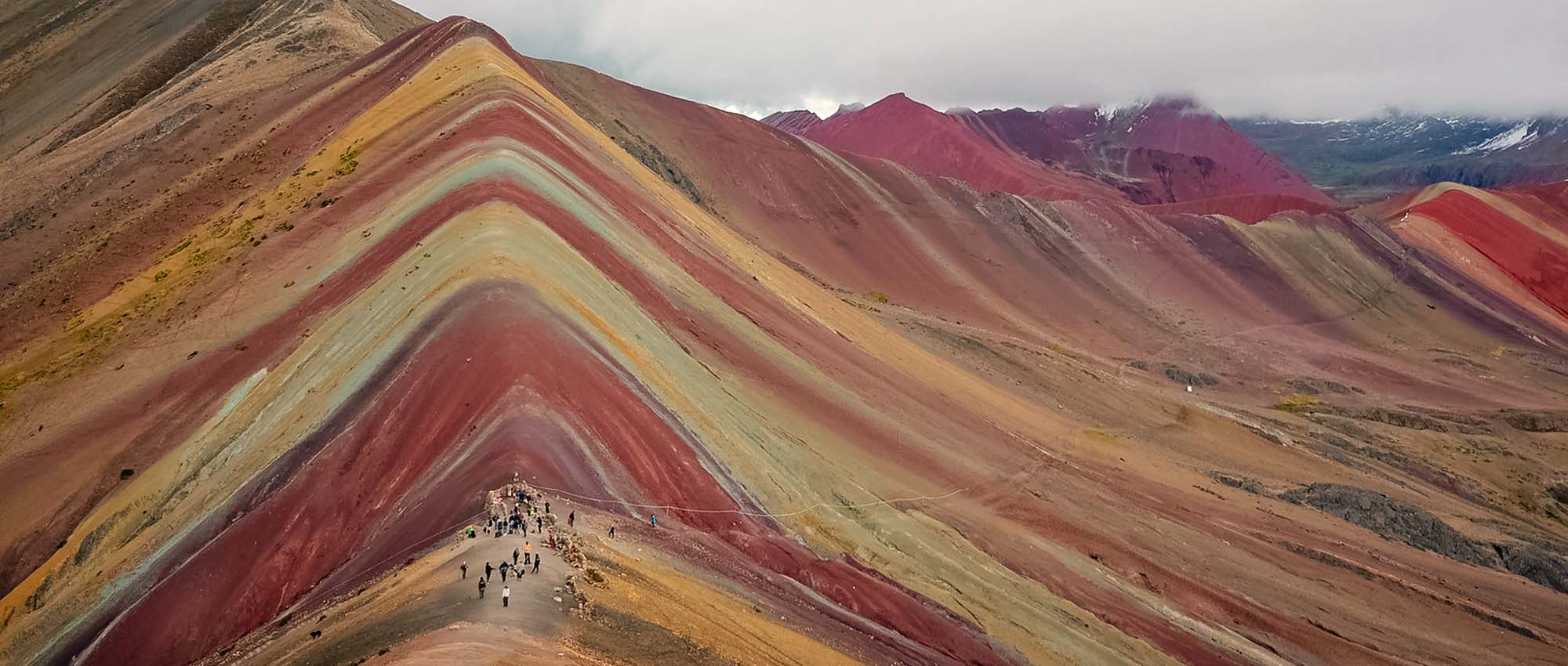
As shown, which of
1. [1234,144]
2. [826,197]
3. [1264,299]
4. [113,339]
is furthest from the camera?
[1234,144]

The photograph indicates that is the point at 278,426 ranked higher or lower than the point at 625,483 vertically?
higher

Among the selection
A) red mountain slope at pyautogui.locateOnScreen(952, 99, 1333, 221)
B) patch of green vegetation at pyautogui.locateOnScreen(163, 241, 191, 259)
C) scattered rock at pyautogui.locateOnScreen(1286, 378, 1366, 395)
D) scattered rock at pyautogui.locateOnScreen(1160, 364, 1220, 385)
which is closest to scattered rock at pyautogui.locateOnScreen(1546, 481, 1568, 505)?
scattered rock at pyautogui.locateOnScreen(1286, 378, 1366, 395)

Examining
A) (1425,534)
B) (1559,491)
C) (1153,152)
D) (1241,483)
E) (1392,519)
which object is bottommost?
(1559,491)

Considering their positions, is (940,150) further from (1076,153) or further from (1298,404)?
(1298,404)

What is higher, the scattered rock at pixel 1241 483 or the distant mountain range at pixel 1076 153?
the distant mountain range at pixel 1076 153

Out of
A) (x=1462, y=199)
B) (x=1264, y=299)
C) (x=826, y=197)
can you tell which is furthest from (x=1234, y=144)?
(x=826, y=197)

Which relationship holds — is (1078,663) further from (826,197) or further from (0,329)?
(826,197)

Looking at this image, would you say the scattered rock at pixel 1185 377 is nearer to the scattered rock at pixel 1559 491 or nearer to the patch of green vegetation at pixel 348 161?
the scattered rock at pixel 1559 491

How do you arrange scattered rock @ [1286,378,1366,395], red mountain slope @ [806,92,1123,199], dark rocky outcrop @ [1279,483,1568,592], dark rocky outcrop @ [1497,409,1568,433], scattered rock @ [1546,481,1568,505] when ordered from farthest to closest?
red mountain slope @ [806,92,1123,199] → scattered rock @ [1286,378,1366,395] → dark rocky outcrop @ [1497,409,1568,433] → scattered rock @ [1546,481,1568,505] → dark rocky outcrop @ [1279,483,1568,592]

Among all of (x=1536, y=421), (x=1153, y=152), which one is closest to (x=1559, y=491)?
(x=1536, y=421)

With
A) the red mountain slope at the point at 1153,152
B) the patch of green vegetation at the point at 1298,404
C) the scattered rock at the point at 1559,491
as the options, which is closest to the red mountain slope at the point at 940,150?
the red mountain slope at the point at 1153,152

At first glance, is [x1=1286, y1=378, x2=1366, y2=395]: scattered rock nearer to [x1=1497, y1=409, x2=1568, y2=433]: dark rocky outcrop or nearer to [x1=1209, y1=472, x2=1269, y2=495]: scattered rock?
[x1=1497, y1=409, x2=1568, y2=433]: dark rocky outcrop
